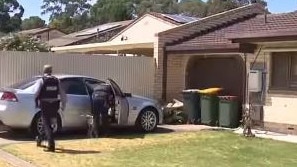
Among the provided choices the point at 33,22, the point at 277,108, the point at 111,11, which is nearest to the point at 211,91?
the point at 277,108

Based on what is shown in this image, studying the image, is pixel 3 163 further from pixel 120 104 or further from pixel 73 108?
pixel 120 104

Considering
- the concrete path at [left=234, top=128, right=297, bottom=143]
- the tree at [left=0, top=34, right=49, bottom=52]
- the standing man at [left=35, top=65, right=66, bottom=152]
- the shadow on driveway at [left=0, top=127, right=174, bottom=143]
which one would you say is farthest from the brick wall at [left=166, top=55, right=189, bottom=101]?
the standing man at [left=35, top=65, right=66, bottom=152]

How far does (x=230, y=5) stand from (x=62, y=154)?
2346 inches

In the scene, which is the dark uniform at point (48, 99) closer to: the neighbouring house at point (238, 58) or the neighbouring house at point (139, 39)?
the neighbouring house at point (238, 58)

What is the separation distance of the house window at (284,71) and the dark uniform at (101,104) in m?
4.79

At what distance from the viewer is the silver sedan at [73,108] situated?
43.4 feet

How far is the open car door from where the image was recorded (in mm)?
14422

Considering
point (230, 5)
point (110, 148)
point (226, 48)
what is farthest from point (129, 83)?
point (230, 5)

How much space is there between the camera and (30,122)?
13352 mm

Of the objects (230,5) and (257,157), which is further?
(230,5)

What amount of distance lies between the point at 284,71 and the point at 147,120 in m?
3.98

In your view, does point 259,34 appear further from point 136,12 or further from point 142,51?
point 136,12

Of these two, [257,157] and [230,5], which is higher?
[230,5]

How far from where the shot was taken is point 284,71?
52.3 feet
